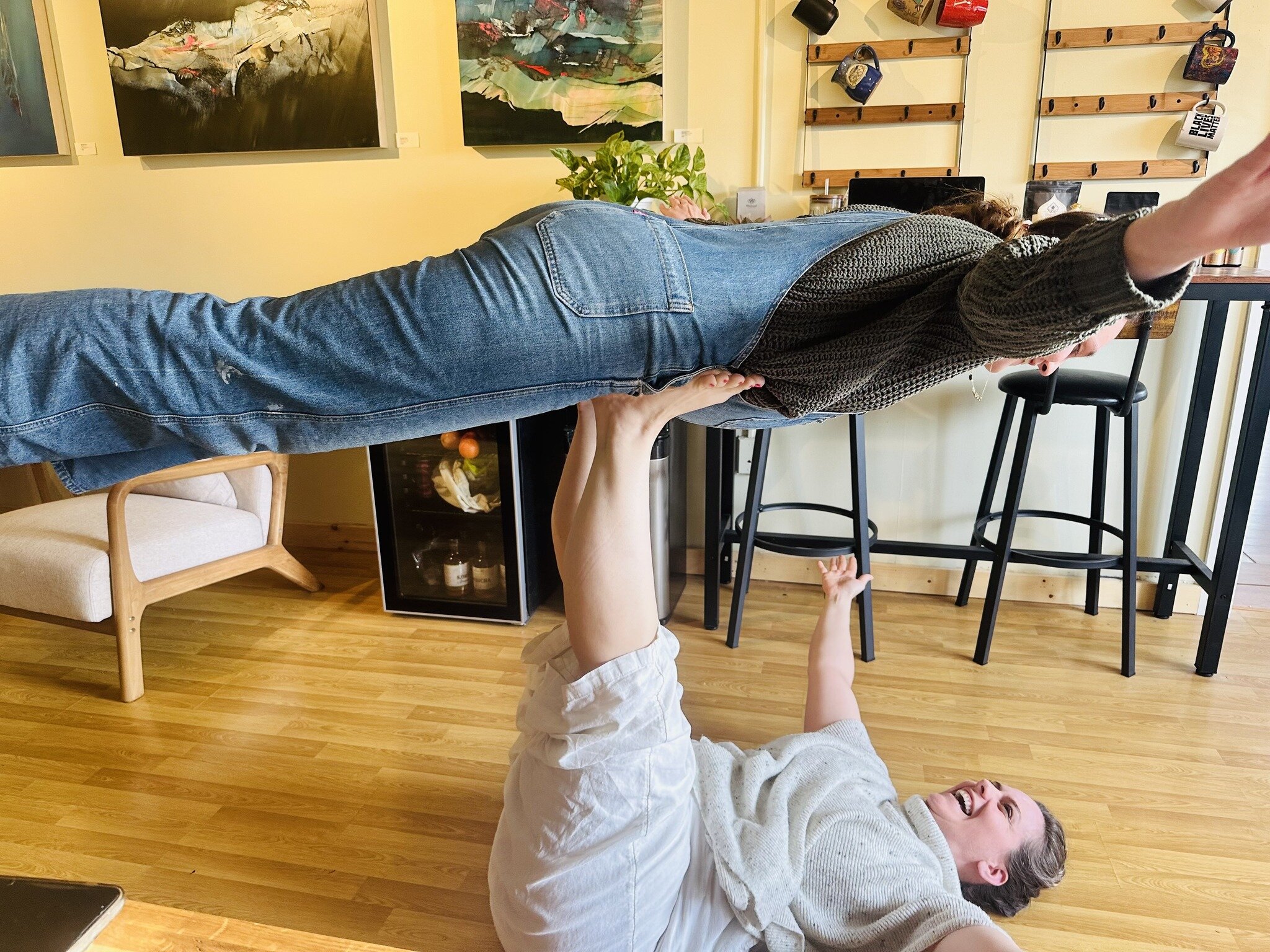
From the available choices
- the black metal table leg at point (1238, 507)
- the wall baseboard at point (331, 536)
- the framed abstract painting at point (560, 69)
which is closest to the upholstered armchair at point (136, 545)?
the wall baseboard at point (331, 536)

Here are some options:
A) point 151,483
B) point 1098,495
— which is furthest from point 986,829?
point 151,483

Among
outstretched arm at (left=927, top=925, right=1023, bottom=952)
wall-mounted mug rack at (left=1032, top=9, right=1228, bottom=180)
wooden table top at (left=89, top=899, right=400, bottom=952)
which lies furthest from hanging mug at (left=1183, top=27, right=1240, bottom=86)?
wooden table top at (left=89, top=899, right=400, bottom=952)

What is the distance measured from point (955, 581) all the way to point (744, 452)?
88 cm

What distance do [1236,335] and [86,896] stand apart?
3171mm

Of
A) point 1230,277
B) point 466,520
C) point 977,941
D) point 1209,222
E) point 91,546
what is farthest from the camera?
point 466,520

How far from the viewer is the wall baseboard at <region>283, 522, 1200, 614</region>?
2.87m

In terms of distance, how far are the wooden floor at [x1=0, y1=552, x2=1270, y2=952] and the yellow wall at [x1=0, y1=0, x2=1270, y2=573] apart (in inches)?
21.7

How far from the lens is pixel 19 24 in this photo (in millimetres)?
3127

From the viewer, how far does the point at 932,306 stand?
0.98 metres

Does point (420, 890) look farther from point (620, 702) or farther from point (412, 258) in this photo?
point (412, 258)

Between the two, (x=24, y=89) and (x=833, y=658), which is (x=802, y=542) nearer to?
(x=833, y=658)

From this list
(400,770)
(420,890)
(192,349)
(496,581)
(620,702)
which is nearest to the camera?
(192,349)

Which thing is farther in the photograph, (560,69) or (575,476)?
(560,69)

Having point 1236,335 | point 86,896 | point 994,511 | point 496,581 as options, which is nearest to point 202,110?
point 496,581
